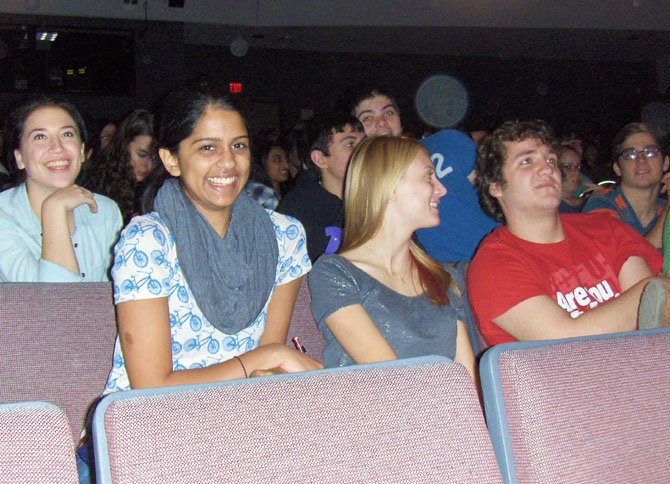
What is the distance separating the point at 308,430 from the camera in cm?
109

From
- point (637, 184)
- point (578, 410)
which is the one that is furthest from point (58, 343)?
point (637, 184)

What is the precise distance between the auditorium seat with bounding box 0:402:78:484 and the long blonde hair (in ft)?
4.13

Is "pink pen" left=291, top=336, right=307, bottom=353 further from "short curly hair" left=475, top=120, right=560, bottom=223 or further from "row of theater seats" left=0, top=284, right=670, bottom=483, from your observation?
"short curly hair" left=475, top=120, right=560, bottom=223

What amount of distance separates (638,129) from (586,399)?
3056 millimetres

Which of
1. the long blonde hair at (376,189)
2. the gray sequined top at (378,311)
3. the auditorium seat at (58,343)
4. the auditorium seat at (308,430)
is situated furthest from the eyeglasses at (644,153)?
the auditorium seat at (308,430)

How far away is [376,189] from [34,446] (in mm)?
1344

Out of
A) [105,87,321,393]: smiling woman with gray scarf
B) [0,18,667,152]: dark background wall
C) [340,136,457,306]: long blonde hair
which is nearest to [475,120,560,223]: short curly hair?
[340,136,457,306]: long blonde hair

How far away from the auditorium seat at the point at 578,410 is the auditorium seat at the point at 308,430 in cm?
6

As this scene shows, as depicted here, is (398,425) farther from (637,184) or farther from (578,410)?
(637,184)

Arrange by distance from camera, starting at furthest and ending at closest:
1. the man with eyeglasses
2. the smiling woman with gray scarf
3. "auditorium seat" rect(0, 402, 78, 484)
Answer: the man with eyeglasses, the smiling woman with gray scarf, "auditorium seat" rect(0, 402, 78, 484)

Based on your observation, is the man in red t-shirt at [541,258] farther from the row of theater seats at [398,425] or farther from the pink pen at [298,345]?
the row of theater seats at [398,425]

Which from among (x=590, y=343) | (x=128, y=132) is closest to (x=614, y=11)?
(x=128, y=132)

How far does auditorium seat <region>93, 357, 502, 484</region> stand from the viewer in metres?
1.00

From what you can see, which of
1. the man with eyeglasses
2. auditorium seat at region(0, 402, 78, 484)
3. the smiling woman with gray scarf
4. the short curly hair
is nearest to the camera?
auditorium seat at region(0, 402, 78, 484)
